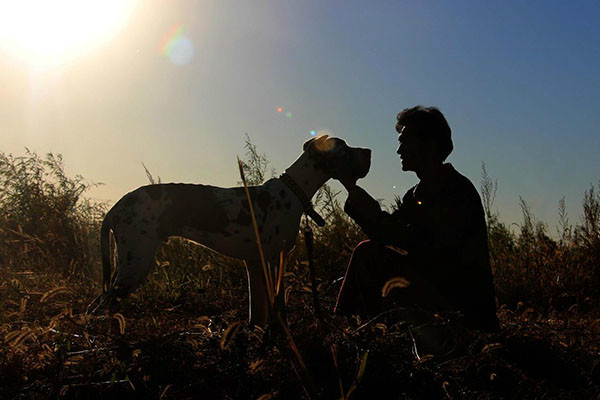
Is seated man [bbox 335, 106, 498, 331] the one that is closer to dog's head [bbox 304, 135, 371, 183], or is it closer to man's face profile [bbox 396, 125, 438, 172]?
man's face profile [bbox 396, 125, 438, 172]

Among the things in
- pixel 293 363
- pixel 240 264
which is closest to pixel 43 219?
pixel 240 264

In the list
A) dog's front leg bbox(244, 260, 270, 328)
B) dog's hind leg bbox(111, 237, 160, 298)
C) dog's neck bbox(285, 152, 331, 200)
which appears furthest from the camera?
dog's neck bbox(285, 152, 331, 200)

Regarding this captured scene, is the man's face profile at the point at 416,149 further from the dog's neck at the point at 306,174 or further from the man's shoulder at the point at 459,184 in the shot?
the dog's neck at the point at 306,174

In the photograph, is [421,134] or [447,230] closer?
[447,230]

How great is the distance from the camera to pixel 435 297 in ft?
11.4

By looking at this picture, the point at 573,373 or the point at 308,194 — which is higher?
the point at 308,194

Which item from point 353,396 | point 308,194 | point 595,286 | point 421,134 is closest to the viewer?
point 353,396

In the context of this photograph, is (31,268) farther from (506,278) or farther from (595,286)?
(595,286)

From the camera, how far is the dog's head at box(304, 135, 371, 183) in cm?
409

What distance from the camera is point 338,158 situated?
4121mm

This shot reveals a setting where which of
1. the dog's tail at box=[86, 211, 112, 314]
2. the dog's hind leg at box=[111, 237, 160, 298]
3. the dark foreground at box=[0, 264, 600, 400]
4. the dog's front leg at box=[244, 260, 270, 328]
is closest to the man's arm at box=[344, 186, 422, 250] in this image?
the dark foreground at box=[0, 264, 600, 400]

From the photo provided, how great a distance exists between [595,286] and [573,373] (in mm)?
2828

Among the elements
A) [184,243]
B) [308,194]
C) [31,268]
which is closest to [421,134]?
[308,194]

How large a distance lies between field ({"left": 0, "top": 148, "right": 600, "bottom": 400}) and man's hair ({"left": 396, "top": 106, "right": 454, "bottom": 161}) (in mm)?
1296
